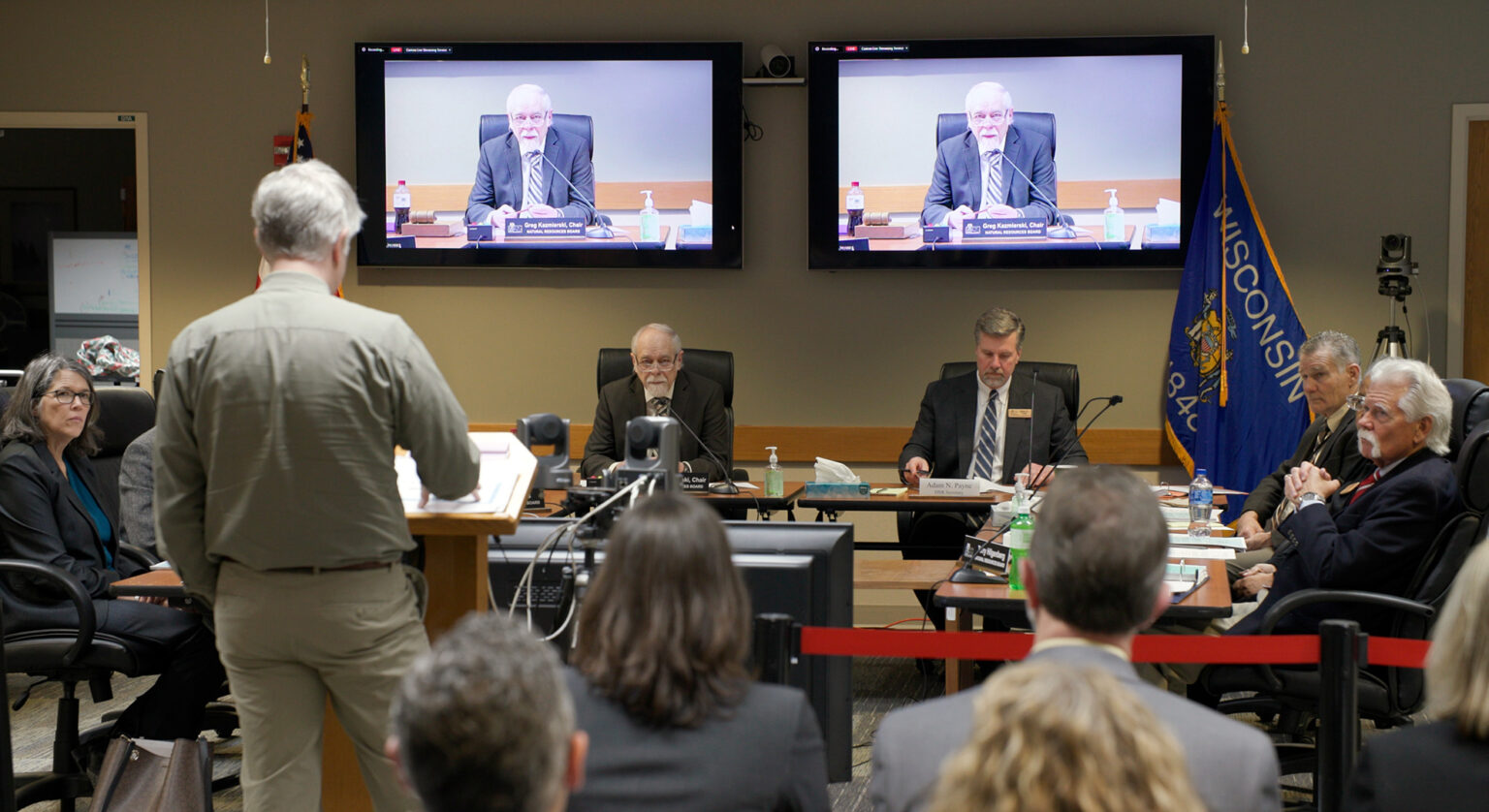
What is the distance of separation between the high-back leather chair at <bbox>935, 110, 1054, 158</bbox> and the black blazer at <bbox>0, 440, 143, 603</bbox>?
3850 millimetres

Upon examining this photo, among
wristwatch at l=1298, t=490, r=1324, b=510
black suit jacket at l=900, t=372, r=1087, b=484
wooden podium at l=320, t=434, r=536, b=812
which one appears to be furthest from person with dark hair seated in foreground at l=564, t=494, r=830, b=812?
black suit jacket at l=900, t=372, r=1087, b=484

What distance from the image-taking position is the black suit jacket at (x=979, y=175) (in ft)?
18.7

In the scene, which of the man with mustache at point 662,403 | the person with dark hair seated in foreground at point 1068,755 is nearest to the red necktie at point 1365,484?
the man with mustache at point 662,403

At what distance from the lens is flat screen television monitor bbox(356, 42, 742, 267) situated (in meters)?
5.86

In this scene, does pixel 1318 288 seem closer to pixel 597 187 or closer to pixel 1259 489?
pixel 1259 489

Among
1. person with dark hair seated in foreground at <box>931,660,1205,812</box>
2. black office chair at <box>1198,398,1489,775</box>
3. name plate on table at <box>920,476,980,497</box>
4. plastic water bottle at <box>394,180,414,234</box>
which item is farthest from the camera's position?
plastic water bottle at <box>394,180,414,234</box>

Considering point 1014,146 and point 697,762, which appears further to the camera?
point 1014,146

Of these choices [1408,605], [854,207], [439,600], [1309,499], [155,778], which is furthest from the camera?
[854,207]

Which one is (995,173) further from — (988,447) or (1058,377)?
(988,447)

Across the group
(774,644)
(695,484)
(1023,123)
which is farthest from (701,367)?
(774,644)

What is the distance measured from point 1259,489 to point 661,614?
12.4ft

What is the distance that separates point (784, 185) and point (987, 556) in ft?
10.2

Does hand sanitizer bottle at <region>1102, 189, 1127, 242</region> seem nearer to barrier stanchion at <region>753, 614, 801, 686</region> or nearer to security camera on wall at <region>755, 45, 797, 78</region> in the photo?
security camera on wall at <region>755, 45, 797, 78</region>

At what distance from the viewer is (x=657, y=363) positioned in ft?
16.8
